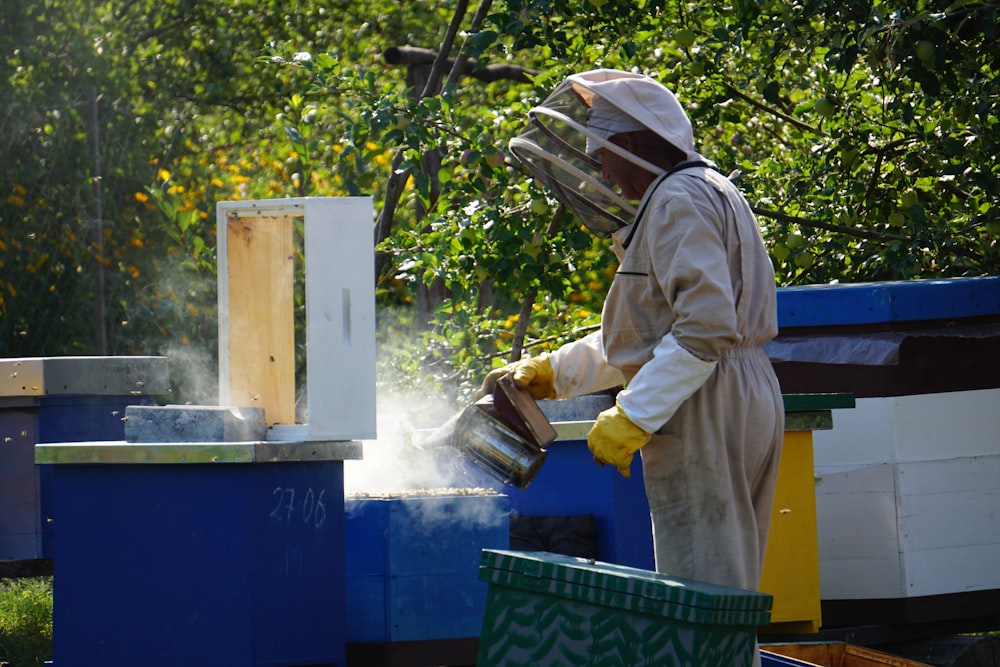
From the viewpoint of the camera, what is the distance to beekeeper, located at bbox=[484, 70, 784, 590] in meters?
2.36

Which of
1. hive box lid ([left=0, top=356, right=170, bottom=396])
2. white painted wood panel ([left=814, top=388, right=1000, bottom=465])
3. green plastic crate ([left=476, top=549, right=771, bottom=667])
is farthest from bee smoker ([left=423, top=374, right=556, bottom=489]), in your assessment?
hive box lid ([left=0, top=356, right=170, bottom=396])

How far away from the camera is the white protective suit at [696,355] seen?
2.36m

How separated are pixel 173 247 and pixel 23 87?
4.26ft

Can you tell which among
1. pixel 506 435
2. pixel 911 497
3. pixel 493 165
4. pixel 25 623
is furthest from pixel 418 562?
pixel 25 623

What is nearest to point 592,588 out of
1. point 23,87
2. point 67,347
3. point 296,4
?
point 67,347

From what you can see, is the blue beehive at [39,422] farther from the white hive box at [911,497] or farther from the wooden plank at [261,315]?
the white hive box at [911,497]

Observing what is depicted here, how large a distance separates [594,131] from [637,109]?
4.1 inches

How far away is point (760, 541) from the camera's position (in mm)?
2533

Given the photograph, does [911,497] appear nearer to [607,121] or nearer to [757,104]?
[607,121]

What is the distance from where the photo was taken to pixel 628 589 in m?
2.10

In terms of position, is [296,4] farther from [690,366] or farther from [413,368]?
[690,366]

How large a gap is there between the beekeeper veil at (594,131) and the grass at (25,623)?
2.70m

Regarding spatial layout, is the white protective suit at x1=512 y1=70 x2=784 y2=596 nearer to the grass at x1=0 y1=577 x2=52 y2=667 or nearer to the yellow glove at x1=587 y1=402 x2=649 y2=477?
the yellow glove at x1=587 y1=402 x2=649 y2=477

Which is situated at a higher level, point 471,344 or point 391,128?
point 391,128
